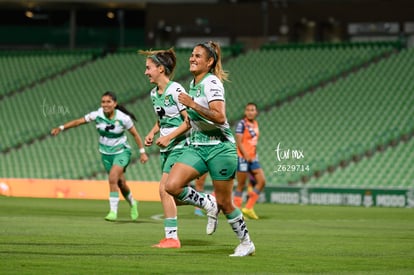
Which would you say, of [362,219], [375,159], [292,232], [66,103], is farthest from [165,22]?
[292,232]

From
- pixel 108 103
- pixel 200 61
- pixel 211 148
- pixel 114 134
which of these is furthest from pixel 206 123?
pixel 114 134

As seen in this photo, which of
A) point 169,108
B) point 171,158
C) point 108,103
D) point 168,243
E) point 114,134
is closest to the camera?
point 168,243

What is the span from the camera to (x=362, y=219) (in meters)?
21.2

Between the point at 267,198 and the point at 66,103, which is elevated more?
the point at 66,103

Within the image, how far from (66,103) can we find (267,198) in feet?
45.0

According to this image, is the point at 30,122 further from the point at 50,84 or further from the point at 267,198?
the point at 267,198

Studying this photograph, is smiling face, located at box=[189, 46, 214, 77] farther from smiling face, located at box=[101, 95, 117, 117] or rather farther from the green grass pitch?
smiling face, located at box=[101, 95, 117, 117]

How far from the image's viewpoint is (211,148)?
11773mm

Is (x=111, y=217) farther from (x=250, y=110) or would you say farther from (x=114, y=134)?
(x=250, y=110)

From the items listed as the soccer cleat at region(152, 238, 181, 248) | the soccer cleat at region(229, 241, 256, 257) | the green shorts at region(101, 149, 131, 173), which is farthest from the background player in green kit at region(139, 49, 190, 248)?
the green shorts at region(101, 149, 131, 173)

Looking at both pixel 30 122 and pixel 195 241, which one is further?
pixel 30 122

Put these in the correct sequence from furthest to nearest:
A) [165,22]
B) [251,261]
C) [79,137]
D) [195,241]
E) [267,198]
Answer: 1. [165,22]
2. [79,137]
3. [267,198]
4. [195,241]
5. [251,261]

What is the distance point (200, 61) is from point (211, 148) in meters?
1.11

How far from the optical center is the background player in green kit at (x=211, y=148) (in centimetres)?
1158
